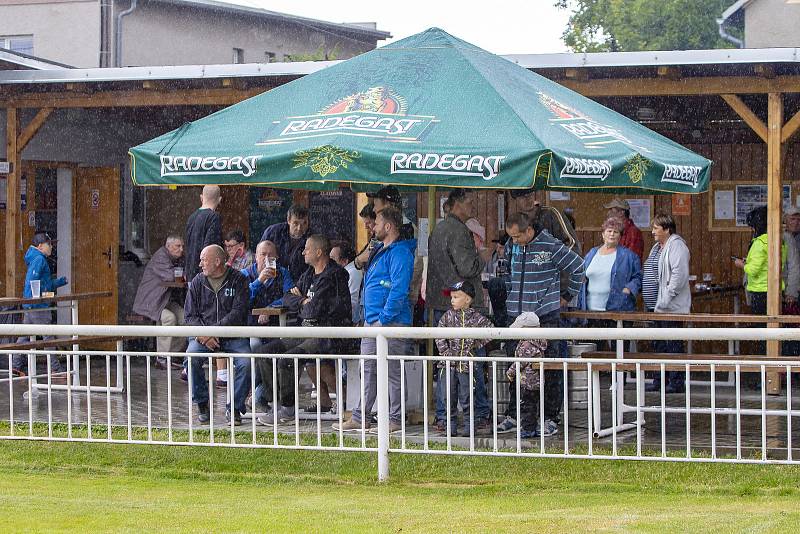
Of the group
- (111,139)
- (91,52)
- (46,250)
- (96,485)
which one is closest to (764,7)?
(91,52)

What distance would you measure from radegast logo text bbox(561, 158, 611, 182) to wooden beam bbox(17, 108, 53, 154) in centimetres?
735

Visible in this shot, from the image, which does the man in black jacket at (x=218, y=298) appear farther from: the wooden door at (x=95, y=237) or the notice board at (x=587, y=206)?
the wooden door at (x=95, y=237)

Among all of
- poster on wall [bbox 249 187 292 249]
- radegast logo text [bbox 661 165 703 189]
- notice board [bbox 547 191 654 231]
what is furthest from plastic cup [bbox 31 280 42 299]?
radegast logo text [bbox 661 165 703 189]

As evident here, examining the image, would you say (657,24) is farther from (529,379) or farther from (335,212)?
(529,379)

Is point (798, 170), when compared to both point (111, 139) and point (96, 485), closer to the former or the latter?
point (111, 139)

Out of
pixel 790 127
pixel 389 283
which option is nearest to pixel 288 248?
pixel 389 283

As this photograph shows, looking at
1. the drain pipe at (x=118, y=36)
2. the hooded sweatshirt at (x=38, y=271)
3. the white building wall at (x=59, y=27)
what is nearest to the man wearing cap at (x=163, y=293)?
the hooded sweatshirt at (x=38, y=271)

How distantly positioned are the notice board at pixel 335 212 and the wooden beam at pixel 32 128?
436cm

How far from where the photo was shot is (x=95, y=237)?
1605 cm

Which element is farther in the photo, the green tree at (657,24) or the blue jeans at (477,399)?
the green tree at (657,24)

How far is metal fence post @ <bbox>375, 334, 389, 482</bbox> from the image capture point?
728cm

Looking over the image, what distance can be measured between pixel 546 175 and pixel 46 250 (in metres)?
7.17

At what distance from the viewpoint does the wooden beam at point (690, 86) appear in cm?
1130

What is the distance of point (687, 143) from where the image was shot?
1511cm
